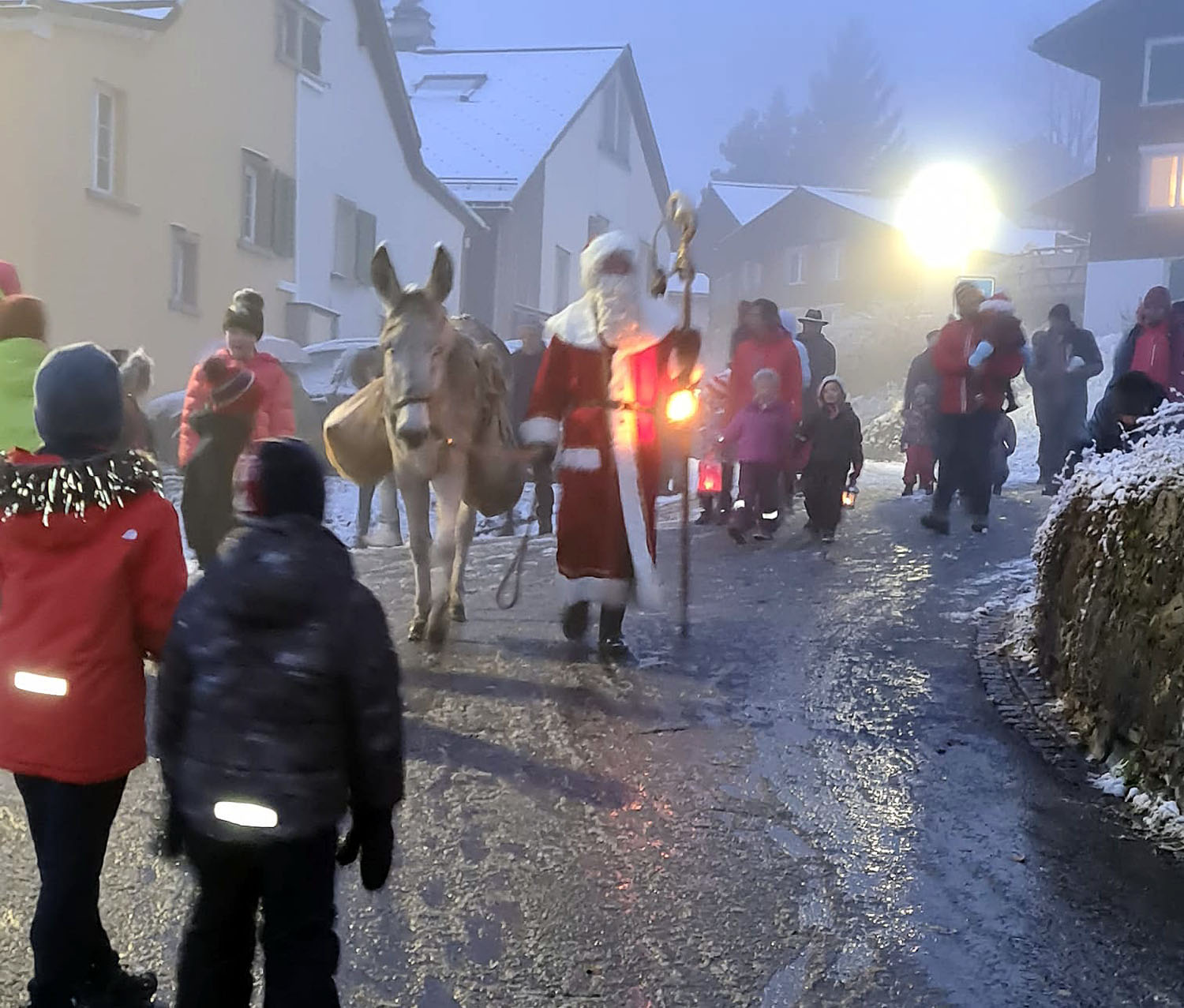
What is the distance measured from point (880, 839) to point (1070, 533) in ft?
8.59

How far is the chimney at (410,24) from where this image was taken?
4797 cm

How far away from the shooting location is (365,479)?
8.81m

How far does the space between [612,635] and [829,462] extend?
499 cm

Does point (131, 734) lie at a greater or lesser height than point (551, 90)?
lesser

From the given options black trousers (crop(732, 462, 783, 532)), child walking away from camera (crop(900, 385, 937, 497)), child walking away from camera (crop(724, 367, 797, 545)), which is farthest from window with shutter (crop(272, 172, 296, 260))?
black trousers (crop(732, 462, 783, 532))

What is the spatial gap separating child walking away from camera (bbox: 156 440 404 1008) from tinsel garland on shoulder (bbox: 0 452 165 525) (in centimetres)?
54

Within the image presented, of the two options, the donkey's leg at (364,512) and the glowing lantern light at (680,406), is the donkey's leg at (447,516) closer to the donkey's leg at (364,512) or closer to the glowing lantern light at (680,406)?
the glowing lantern light at (680,406)

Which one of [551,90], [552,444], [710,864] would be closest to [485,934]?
[710,864]

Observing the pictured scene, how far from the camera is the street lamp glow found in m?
53.0

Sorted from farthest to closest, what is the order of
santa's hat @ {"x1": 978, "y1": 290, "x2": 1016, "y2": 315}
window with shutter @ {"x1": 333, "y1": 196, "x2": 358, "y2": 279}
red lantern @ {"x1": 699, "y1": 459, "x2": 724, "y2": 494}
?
window with shutter @ {"x1": 333, "y1": 196, "x2": 358, "y2": 279} < red lantern @ {"x1": 699, "y1": 459, "x2": 724, "y2": 494} < santa's hat @ {"x1": 978, "y1": 290, "x2": 1016, "y2": 315}

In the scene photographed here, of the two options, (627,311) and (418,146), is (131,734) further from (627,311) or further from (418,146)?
(418,146)

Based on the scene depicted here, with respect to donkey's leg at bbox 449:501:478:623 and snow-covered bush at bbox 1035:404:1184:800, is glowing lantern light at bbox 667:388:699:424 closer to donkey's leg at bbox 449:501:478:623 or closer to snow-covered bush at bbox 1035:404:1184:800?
donkey's leg at bbox 449:501:478:623

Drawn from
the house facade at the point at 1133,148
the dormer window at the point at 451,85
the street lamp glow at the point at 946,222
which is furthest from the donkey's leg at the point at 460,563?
the street lamp glow at the point at 946,222

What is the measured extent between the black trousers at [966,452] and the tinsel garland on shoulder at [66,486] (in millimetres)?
9816
